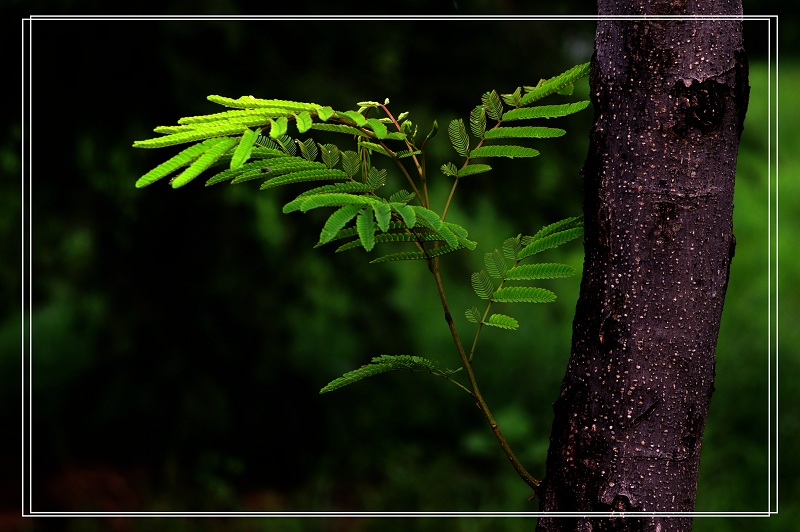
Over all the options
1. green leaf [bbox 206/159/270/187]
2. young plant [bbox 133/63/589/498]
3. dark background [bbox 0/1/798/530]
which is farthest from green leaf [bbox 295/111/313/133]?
dark background [bbox 0/1/798/530]

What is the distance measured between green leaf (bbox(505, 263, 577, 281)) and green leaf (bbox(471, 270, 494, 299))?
0.03 meters

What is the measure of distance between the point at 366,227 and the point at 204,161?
0.18m

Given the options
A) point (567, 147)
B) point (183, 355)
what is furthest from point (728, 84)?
point (183, 355)

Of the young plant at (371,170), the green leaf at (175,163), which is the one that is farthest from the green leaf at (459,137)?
the green leaf at (175,163)

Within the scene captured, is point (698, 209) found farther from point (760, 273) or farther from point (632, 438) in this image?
point (760, 273)

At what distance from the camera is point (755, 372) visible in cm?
437

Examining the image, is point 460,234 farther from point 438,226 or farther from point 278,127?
point 278,127

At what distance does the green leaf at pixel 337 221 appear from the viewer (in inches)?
33.7

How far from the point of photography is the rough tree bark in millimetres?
902

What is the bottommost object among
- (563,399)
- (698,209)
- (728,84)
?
(563,399)

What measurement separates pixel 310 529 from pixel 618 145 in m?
2.95

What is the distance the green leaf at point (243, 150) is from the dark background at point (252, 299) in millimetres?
1972

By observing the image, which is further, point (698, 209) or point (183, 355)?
point (183, 355)

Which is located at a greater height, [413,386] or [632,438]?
[632,438]
